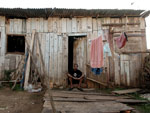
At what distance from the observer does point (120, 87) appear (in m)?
5.61

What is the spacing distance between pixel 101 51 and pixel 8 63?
4569mm

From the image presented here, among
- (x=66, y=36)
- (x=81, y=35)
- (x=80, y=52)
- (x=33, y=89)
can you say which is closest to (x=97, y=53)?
(x=80, y=52)

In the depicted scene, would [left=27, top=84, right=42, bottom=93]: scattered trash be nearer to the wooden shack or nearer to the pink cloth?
the wooden shack

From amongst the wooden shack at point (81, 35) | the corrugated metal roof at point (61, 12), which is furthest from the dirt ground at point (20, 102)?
the corrugated metal roof at point (61, 12)

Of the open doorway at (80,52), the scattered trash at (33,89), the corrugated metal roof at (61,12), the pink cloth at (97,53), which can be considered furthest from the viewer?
the open doorway at (80,52)

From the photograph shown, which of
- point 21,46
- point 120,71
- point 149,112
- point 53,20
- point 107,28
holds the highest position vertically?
point 53,20

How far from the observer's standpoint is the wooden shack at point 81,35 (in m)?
5.71

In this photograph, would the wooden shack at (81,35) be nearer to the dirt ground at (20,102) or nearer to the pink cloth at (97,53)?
the pink cloth at (97,53)

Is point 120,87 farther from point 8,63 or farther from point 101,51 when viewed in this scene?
point 8,63

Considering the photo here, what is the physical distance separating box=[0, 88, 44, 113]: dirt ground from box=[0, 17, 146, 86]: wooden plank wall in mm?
1436

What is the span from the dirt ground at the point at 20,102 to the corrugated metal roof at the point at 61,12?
362 cm

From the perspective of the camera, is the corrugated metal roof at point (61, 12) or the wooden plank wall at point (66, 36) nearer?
the corrugated metal roof at point (61, 12)

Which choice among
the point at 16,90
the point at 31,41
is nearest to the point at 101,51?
the point at 31,41

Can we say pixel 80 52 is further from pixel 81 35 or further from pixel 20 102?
pixel 20 102
